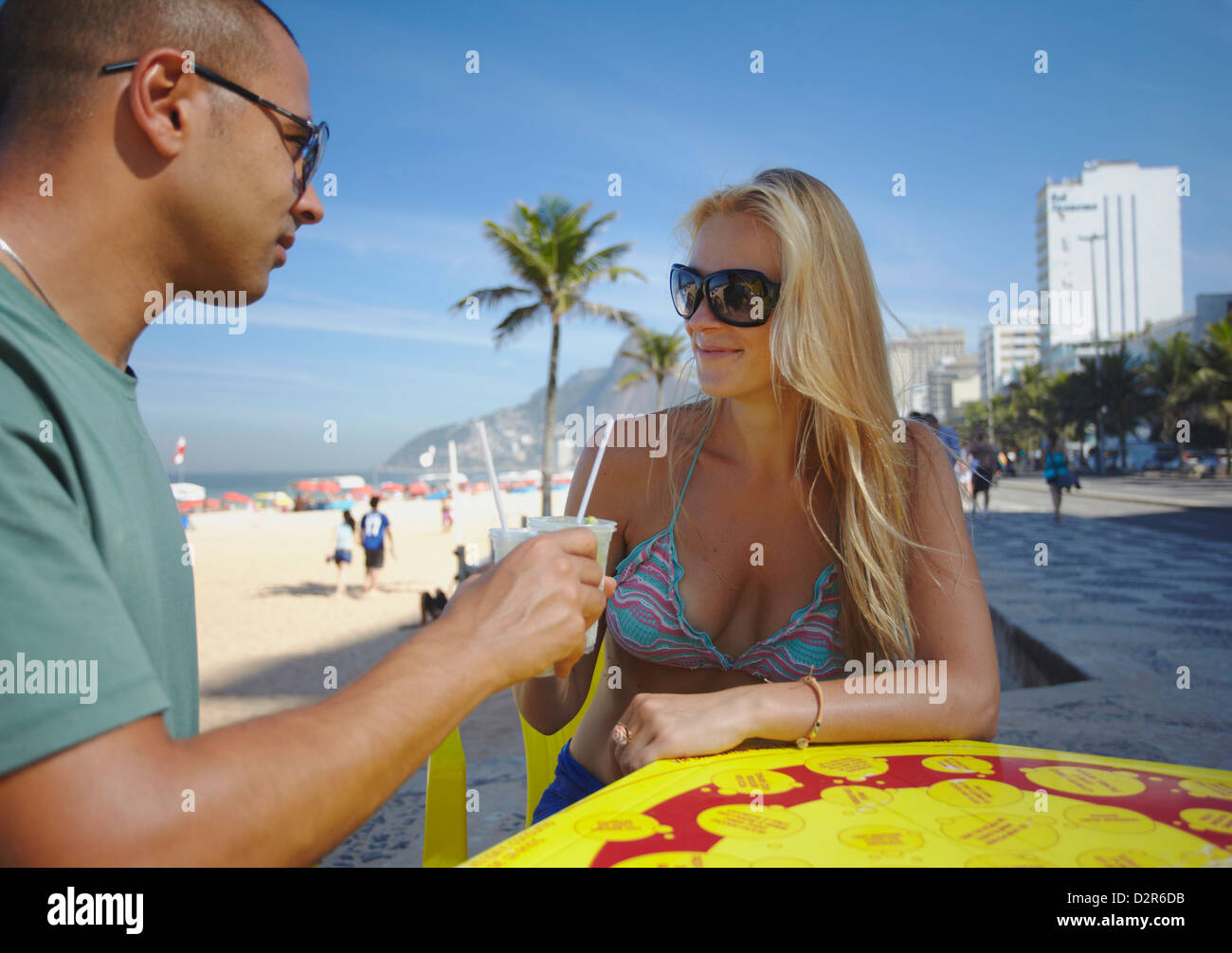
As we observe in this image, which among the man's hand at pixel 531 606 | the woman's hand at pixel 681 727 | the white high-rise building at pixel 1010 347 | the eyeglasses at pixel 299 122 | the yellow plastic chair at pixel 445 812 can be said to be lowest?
the yellow plastic chair at pixel 445 812

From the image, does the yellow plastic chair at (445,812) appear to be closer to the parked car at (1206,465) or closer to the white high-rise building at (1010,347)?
the parked car at (1206,465)

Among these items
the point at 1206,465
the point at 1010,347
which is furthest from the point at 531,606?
the point at 1010,347

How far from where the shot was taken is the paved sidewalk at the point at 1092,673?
3.07 m

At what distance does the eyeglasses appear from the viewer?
35.8 inches

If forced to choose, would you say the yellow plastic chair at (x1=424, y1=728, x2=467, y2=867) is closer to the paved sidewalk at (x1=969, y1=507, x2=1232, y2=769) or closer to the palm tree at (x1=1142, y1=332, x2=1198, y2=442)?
the paved sidewalk at (x1=969, y1=507, x2=1232, y2=769)

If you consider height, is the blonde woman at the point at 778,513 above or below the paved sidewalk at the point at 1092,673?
above

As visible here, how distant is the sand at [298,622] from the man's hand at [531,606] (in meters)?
2.55

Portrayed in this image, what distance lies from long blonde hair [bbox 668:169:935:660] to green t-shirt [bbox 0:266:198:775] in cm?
136

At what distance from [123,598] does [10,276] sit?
0.35 meters

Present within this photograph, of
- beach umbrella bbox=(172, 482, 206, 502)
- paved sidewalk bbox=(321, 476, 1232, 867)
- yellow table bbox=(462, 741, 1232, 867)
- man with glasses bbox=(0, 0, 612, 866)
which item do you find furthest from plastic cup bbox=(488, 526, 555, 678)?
beach umbrella bbox=(172, 482, 206, 502)

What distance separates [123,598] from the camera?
2.71 feet

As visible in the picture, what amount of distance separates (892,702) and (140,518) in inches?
48.0

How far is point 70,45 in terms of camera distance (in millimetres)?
914

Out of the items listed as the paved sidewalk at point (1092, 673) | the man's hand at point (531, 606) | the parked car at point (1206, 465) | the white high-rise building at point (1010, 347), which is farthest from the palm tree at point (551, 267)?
the white high-rise building at point (1010, 347)
